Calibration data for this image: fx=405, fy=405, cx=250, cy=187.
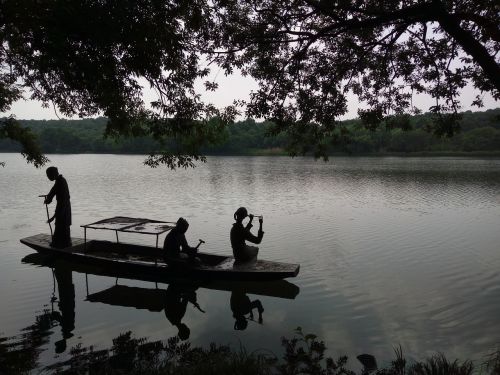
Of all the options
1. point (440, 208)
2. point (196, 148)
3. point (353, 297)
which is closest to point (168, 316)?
point (196, 148)

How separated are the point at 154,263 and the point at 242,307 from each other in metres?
2.90

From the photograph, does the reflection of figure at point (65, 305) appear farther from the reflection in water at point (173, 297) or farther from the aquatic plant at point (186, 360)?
the aquatic plant at point (186, 360)

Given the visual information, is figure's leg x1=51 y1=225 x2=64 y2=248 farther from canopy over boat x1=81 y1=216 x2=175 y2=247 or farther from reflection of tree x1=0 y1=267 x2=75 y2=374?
reflection of tree x1=0 y1=267 x2=75 y2=374

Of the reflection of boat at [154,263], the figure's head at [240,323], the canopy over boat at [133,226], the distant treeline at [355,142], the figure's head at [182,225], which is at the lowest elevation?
the figure's head at [240,323]

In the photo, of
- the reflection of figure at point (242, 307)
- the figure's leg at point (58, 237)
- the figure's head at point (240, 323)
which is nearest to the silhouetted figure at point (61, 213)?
the figure's leg at point (58, 237)

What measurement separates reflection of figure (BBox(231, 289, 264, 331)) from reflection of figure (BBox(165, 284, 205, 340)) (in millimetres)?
878

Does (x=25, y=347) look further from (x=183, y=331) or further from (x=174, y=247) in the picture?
(x=174, y=247)

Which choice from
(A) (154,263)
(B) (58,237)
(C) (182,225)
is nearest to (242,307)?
(C) (182,225)

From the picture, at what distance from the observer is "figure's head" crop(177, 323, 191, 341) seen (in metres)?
8.11

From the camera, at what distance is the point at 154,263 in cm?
1108

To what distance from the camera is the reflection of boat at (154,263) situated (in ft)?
34.2

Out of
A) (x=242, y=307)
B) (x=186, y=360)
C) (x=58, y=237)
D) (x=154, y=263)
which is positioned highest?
(x=58, y=237)

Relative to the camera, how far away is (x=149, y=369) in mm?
5922

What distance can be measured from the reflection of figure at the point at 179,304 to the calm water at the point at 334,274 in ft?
0.62
